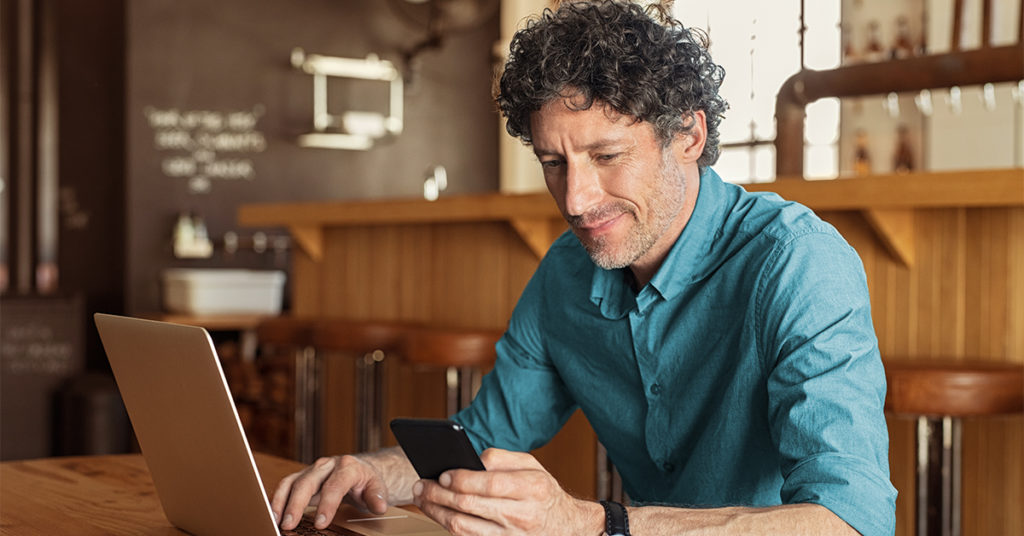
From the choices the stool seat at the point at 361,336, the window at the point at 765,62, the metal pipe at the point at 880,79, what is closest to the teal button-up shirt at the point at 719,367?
the stool seat at the point at 361,336

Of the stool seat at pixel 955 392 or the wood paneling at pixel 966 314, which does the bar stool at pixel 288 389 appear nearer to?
the wood paneling at pixel 966 314

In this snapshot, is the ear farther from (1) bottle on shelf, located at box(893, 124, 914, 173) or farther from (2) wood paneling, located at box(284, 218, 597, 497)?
(1) bottle on shelf, located at box(893, 124, 914, 173)

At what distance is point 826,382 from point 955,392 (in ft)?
3.62

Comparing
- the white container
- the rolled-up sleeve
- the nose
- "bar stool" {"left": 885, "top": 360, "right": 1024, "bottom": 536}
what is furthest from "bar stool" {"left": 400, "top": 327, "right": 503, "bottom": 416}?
the white container

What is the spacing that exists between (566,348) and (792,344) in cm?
48

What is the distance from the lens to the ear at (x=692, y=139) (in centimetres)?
147

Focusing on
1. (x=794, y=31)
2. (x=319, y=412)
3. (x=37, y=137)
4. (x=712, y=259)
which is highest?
(x=794, y=31)

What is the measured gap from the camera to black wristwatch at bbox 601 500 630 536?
41.8 inches

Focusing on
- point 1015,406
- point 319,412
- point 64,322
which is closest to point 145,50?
point 64,322

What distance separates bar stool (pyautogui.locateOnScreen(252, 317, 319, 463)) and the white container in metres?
0.23

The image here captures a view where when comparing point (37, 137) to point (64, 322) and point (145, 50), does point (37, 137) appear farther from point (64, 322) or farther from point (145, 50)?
point (64, 322)

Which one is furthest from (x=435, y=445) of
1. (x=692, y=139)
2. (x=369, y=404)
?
(x=369, y=404)

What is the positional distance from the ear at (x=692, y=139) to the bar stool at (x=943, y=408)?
895mm

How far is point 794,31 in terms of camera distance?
593 cm
